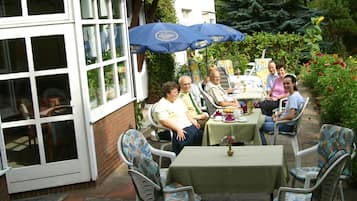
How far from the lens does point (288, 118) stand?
6.32 metres

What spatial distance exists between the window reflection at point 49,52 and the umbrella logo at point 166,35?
2671 mm

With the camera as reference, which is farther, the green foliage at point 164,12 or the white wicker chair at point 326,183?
the green foliage at point 164,12

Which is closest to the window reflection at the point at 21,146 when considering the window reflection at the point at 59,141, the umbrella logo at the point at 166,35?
the window reflection at the point at 59,141

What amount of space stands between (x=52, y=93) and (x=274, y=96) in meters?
4.60

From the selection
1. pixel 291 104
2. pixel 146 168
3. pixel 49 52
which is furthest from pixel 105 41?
pixel 146 168

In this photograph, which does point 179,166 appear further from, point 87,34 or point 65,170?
point 87,34

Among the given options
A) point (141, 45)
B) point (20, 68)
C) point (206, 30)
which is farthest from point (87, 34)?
point (206, 30)

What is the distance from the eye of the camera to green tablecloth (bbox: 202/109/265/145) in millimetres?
6086

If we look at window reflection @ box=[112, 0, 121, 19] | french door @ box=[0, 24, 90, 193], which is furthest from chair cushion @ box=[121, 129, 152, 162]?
window reflection @ box=[112, 0, 121, 19]

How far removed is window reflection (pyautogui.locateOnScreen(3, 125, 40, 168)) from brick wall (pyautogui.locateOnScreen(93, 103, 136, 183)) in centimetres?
76

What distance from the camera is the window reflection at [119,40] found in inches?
283

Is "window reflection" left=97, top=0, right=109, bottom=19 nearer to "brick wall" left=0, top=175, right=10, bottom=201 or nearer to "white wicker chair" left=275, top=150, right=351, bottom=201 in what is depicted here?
"brick wall" left=0, top=175, right=10, bottom=201

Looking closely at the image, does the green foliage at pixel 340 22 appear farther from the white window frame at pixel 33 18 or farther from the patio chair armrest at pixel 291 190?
the patio chair armrest at pixel 291 190

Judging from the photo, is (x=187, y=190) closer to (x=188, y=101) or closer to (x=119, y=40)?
(x=188, y=101)
